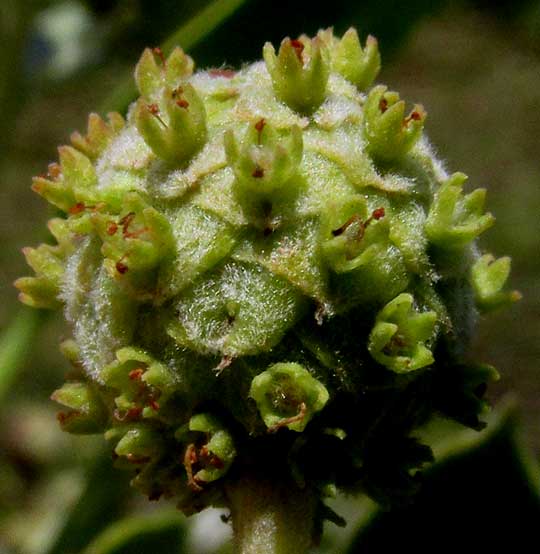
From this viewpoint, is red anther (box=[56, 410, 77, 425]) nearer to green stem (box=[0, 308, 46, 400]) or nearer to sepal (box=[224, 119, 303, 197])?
sepal (box=[224, 119, 303, 197])

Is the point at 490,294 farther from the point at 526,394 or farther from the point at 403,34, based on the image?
the point at 526,394

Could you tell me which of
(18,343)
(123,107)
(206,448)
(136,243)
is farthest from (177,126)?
(18,343)

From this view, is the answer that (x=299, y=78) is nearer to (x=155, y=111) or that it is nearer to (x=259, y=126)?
(x=259, y=126)

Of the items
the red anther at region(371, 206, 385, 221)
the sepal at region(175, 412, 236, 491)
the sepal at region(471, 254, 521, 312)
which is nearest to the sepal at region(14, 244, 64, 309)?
the sepal at region(175, 412, 236, 491)

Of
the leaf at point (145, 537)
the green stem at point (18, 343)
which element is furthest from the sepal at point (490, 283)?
the green stem at point (18, 343)

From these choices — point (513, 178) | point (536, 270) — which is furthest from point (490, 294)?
point (513, 178)

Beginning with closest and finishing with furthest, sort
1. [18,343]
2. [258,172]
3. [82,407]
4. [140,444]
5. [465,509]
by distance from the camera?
[258,172] → [140,444] → [82,407] → [465,509] → [18,343]

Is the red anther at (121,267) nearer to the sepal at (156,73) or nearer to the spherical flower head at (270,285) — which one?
the spherical flower head at (270,285)
